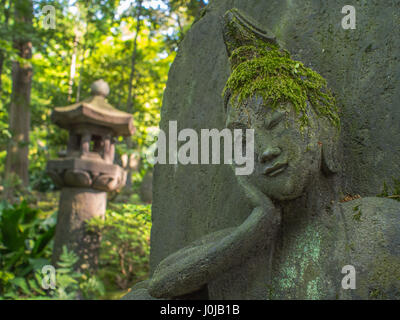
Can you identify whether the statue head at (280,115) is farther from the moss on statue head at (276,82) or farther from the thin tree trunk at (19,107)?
the thin tree trunk at (19,107)

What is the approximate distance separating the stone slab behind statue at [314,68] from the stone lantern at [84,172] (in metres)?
3.80

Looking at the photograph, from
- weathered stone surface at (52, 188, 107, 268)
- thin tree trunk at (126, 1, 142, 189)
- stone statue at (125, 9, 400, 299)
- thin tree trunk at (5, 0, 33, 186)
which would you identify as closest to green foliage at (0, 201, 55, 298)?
weathered stone surface at (52, 188, 107, 268)

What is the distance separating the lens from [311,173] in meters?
1.42

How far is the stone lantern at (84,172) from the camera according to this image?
19.7 feet

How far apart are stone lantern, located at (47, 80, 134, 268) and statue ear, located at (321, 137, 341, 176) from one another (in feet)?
16.5

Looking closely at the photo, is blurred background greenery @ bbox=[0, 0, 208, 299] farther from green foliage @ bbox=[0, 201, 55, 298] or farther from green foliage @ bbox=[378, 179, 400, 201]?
green foliage @ bbox=[378, 179, 400, 201]

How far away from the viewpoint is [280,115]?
142cm

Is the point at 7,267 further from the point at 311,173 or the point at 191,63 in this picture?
the point at 311,173

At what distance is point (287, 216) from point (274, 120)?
0.39 m

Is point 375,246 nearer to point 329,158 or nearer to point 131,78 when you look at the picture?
point 329,158

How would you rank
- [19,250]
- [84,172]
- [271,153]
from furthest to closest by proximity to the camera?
[19,250], [84,172], [271,153]

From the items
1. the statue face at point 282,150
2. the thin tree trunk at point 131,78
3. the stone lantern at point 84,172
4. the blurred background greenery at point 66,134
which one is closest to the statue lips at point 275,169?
the statue face at point 282,150

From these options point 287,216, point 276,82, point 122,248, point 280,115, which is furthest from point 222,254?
point 122,248
